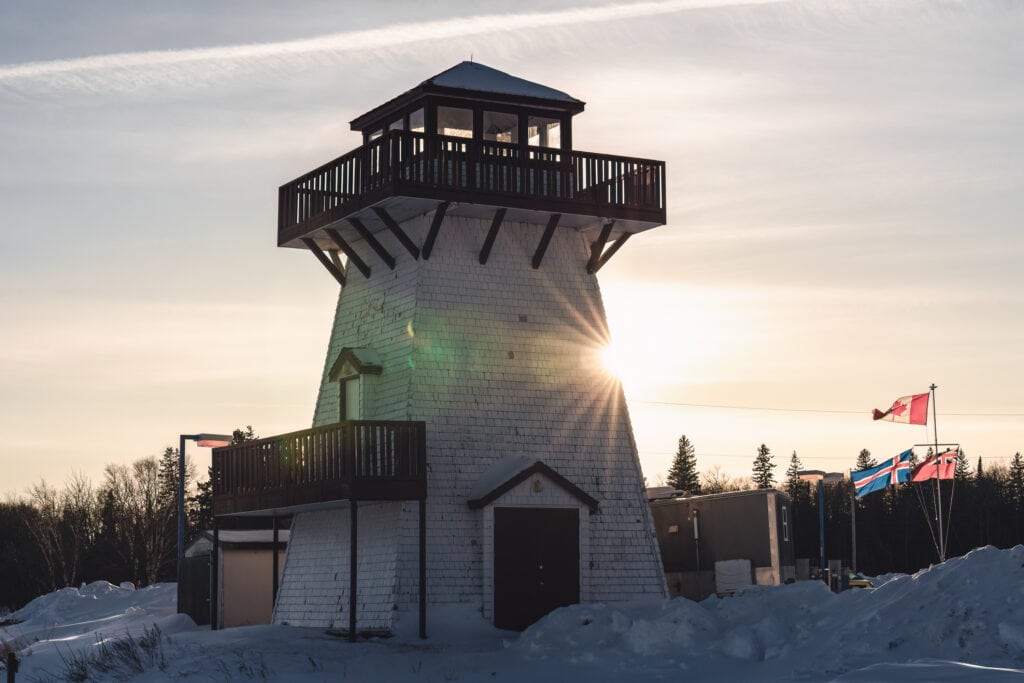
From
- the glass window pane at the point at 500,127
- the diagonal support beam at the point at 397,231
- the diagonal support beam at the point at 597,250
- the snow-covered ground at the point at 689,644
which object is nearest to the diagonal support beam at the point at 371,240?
the diagonal support beam at the point at 397,231

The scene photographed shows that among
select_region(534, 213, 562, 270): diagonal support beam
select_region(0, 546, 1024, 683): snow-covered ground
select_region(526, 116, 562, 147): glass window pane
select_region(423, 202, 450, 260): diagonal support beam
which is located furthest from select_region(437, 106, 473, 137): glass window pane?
select_region(0, 546, 1024, 683): snow-covered ground

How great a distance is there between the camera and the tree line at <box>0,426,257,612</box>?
101 meters

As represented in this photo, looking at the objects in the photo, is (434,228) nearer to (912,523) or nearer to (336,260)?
(336,260)

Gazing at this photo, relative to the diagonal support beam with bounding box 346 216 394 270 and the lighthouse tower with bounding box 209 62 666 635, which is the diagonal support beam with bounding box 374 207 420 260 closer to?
the lighthouse tower with bounding box 209 62 666 635

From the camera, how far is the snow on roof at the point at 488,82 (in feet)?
132

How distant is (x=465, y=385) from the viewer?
39594 mm

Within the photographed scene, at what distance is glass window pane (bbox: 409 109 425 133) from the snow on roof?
101 centimetres

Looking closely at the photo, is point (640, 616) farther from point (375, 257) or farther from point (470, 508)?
point (375, 257)

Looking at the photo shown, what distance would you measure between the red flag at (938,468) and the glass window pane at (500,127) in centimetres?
3452

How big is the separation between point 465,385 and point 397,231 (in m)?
4.21

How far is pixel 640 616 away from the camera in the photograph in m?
35.5

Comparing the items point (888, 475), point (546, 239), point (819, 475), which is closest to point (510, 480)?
point (546, 239)

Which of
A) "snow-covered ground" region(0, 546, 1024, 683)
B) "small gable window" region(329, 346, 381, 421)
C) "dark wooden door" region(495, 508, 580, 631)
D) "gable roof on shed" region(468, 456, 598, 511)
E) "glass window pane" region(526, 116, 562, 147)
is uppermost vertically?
"glass window pane" region(526, 116, 562, 147)

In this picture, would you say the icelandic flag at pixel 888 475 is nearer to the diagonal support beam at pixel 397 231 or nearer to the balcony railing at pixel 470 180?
the balcony railing at pixel 470 180
